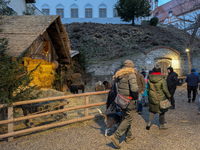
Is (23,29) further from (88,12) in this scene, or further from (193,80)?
(88,12)

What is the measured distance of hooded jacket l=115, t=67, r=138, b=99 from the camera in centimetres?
325

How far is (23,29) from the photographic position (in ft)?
19.1

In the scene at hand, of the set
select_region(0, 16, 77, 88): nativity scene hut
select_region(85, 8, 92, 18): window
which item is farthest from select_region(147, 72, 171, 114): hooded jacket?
select_region(85, 8, 92, 18): window

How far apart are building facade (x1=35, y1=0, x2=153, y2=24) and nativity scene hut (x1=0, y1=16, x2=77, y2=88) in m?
26.5

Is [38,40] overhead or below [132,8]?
below

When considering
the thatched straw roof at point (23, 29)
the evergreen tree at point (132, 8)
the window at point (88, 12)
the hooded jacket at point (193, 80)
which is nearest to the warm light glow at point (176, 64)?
the hooded jacket at point (193, 80)

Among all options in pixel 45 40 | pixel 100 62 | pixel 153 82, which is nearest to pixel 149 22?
pixel 100 62

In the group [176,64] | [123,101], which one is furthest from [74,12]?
[123,101]

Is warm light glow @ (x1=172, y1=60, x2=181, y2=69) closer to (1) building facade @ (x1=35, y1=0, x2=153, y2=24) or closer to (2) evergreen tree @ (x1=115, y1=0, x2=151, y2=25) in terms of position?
(2) evergreen tree @ (x1=115, y1=0, x2=151, y2=25)

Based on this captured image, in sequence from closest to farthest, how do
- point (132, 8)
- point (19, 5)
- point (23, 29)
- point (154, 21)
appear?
point (23, 29)
point (19, 5)
point (132, 8)
point (154, 21)

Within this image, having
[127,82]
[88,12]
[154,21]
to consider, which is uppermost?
[88,12]

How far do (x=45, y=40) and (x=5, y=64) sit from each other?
159 inches

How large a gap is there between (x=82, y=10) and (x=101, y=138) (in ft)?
111

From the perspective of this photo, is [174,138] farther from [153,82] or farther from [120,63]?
[120,63]
